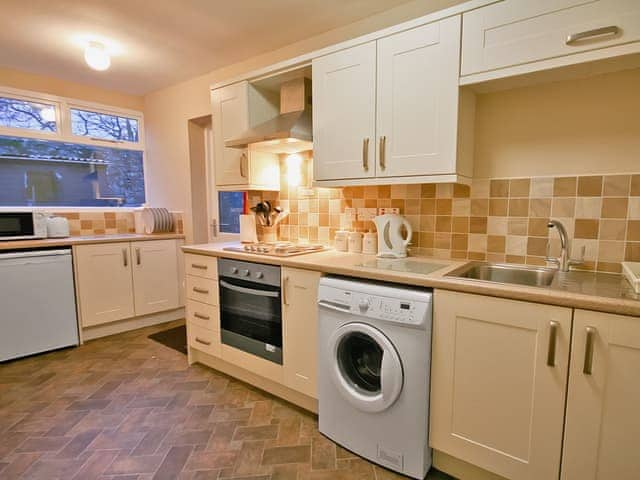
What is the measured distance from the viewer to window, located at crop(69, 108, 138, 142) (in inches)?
141

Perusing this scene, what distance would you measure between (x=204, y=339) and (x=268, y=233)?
3.17 ft

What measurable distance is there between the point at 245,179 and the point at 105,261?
1664 millimetres

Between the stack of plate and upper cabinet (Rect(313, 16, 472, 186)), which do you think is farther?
A: the stack of plate

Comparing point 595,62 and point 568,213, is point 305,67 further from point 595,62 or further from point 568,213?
point 568,213

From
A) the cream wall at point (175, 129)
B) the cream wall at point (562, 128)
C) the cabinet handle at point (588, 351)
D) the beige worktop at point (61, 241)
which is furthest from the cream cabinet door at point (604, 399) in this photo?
the beige worktop at point (61, 241)

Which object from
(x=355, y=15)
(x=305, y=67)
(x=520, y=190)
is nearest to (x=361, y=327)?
(x=520, y=190)

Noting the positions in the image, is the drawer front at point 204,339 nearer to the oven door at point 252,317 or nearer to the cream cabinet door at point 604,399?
the oven door at point 252,317

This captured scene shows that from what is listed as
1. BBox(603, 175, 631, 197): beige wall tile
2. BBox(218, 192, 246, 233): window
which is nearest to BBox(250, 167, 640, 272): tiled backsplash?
BBox(603, 175, 631, 197): beige wall tile

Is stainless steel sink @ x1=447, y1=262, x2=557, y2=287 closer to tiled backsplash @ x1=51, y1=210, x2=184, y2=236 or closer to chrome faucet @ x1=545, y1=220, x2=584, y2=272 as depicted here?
chrome faucet @ x1=545, y1=220, x2=584, y2=272

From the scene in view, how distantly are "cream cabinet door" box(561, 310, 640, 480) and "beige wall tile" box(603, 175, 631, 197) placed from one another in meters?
0.78

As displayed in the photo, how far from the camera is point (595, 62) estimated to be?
1.38 meters

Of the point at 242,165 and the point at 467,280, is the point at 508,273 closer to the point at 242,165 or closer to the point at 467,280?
the point at 467,280

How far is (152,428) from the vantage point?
1934 mm

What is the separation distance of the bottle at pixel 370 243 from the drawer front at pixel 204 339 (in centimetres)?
122
